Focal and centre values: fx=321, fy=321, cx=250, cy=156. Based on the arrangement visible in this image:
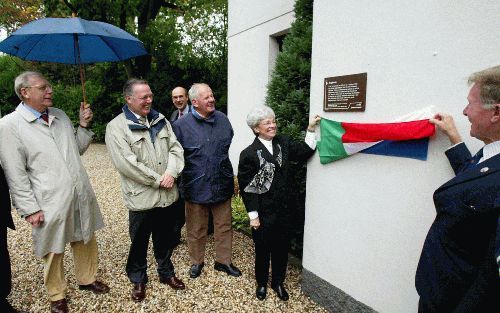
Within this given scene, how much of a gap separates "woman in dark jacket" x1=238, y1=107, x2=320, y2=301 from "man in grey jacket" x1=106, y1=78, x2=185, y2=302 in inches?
30.0

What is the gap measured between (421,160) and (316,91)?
1.17 metres

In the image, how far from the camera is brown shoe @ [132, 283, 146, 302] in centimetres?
322

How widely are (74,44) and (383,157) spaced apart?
3.13 metres

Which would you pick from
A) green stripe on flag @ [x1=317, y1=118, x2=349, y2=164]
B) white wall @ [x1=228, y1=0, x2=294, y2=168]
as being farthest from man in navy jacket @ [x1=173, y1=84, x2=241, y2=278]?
white wall @ [x1=228, y1=0, x2=294, y2=168]

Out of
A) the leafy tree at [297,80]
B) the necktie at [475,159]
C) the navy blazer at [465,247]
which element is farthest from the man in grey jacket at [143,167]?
the necktie at [475,159]

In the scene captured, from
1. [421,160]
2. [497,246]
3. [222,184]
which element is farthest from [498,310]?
[222,184]

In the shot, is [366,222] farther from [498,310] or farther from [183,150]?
[183,150]

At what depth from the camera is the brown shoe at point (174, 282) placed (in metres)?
3.42

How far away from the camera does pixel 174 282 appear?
3441mm

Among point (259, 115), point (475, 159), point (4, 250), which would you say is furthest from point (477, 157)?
point (4, 250)

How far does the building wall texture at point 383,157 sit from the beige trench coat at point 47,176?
222cm

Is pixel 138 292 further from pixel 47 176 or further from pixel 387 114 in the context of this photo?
pixel 387 114

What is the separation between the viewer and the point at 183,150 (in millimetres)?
3436

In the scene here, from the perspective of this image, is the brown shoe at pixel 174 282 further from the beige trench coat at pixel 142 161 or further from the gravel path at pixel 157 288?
the beige trench coat at pixel 142 161
